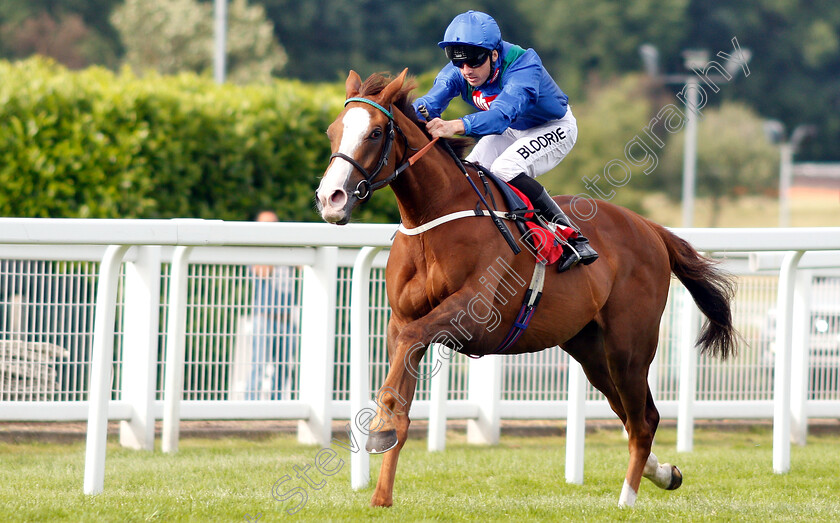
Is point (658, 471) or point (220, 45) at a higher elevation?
point (220, 45)

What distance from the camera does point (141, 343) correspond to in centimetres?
603

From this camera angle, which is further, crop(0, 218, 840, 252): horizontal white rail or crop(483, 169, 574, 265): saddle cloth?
crop(483, 169, 574, 265): saddle cloth

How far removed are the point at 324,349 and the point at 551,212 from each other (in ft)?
6.83

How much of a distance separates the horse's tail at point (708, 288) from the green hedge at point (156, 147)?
4.13 metres

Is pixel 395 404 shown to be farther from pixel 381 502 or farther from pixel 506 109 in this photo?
pixel 506 109

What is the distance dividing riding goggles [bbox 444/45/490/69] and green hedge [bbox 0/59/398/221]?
4.28 metres

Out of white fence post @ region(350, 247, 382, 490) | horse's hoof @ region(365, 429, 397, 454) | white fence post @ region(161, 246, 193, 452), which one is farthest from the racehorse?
white fence post @ region(161, 246, 193, 452)

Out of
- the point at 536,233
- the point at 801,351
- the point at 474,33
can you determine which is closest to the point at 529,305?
the point at 536,233

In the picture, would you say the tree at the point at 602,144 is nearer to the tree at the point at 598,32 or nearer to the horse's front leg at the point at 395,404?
the tree at the point at 598,32

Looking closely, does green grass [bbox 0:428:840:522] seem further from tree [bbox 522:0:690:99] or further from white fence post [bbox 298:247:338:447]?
tree [bbox 522:0:690:99]

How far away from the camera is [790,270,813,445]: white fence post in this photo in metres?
6.54

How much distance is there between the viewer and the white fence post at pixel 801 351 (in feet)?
21.4

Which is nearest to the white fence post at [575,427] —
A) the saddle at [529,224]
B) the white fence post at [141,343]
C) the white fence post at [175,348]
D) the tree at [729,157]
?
the saddle at [529,224]

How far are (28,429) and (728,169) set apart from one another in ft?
118
